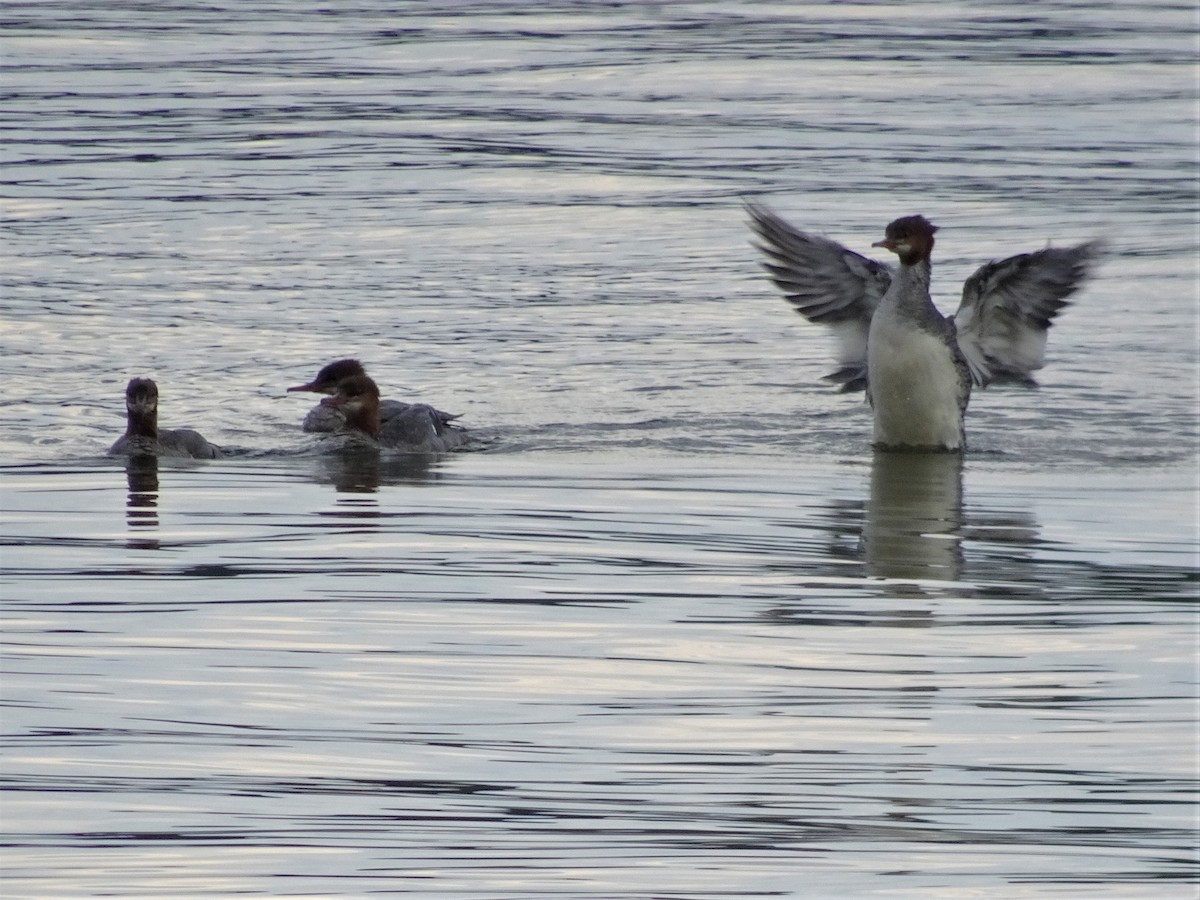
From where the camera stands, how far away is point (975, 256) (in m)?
16.6

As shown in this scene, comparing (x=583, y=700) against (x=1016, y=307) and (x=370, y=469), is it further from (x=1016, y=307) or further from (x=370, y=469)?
(x=1016, y=307)

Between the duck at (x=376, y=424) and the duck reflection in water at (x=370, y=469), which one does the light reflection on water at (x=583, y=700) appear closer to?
the duck reflection in water at (x=370, y=469)

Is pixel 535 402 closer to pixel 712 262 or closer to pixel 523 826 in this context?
pixel 712 262

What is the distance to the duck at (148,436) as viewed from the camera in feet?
35.5

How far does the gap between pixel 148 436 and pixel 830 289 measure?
12.2ft

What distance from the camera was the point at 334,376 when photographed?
1171cm

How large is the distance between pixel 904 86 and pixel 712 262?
8963mm

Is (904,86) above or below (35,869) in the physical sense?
above

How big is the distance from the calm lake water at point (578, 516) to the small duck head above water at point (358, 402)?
304mm

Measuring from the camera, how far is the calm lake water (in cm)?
507

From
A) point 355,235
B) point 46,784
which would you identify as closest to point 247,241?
point 355,235

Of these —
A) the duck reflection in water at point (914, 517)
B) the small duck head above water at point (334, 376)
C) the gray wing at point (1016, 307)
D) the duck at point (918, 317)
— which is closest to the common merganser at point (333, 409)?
the small duck head above water at point (334, 376)

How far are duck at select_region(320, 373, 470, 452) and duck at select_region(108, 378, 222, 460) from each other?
86 cm

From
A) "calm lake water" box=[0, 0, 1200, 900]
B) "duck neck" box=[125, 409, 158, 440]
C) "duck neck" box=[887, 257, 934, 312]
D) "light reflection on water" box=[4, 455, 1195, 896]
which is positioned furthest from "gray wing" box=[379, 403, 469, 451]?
"duck neck" box=[887, 257, 934, 312]
